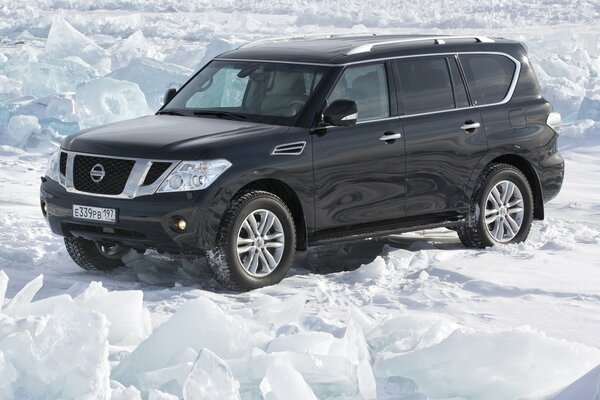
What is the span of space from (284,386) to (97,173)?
140 inches

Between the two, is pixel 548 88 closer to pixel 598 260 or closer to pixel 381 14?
pixel 598 260

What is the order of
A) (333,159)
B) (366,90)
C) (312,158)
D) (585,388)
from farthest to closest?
(366,90), (333,159), (312,158), (585,388)

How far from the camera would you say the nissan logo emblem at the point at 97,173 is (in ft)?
26.9

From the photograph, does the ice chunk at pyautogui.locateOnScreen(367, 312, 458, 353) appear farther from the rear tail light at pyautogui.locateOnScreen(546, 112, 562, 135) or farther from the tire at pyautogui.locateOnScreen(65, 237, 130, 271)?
the rear tail light at pyautogui.locateOnScreen(546, 112, 562, 135)

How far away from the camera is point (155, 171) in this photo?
796 cm

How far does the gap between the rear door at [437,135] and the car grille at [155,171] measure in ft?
6.21

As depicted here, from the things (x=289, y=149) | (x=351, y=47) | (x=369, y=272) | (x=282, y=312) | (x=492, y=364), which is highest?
(x=351, y=47)

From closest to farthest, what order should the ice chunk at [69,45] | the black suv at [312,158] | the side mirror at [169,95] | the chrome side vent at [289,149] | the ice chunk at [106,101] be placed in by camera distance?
the black suv at [312,158] < the chrome side vent at [289,149] < the side mirror at [169,95] < the ice chunk at [106,101] < the ice chunk at [69,45]

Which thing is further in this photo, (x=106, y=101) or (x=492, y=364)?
(x=106, y=101)

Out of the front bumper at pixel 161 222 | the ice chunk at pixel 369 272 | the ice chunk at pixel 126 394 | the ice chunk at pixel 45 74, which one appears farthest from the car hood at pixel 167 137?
the ice chunk at pixel 45 74

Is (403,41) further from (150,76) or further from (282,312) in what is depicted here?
(150,76)

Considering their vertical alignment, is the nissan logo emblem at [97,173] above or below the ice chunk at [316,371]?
above

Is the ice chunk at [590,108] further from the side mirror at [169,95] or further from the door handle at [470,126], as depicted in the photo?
the side mirror at [169,95]

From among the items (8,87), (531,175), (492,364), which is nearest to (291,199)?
(531,175)
